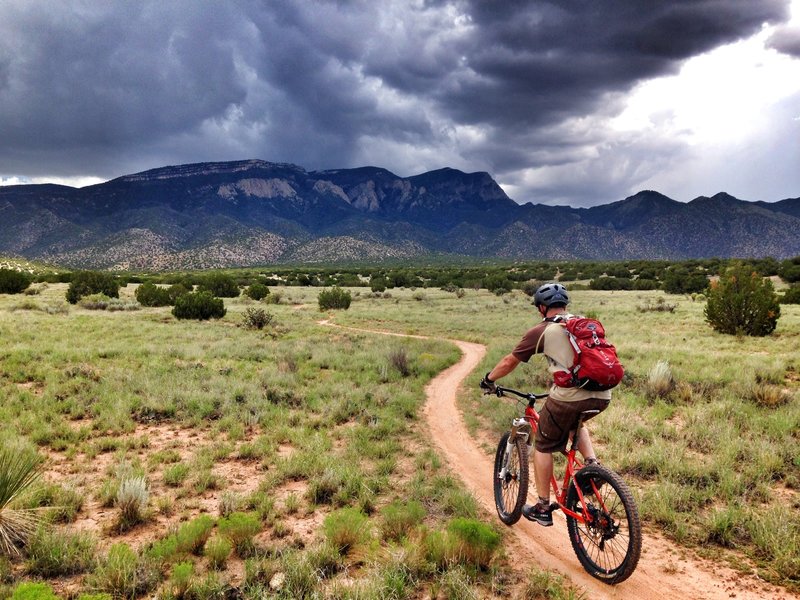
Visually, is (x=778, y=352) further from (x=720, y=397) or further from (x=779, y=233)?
(x=779, y=233)

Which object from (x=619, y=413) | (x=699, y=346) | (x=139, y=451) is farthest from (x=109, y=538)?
(x=699, y=346)

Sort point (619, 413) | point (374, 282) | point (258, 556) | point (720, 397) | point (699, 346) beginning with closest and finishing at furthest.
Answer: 1. point (258, 556)
2. point (619, 413)
3. point (720, 397)
4. point (699, 346)
5. point (374, 282)

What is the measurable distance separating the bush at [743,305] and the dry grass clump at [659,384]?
473 inches

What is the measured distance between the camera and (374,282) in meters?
67.3

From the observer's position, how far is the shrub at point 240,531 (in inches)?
202

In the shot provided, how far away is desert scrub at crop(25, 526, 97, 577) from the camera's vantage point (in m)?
4.66

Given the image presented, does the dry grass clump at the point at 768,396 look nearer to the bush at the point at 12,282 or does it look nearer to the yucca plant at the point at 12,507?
the yucca plant at the point at 12,507

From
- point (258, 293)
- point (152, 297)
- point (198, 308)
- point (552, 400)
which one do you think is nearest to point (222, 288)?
point (258, 293)

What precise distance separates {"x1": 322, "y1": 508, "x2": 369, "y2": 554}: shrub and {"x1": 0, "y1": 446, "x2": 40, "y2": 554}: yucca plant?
3.35 m

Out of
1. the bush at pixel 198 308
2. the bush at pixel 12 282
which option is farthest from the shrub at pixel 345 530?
the bush at pixel 12 282

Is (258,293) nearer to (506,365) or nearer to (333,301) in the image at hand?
(333,301)

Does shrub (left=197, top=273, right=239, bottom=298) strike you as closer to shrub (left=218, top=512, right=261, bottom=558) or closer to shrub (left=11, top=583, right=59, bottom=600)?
shrub (left=218, top=512, right=261, bottom=558)

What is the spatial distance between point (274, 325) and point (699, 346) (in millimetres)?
20963

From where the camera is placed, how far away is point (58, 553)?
480 cm
